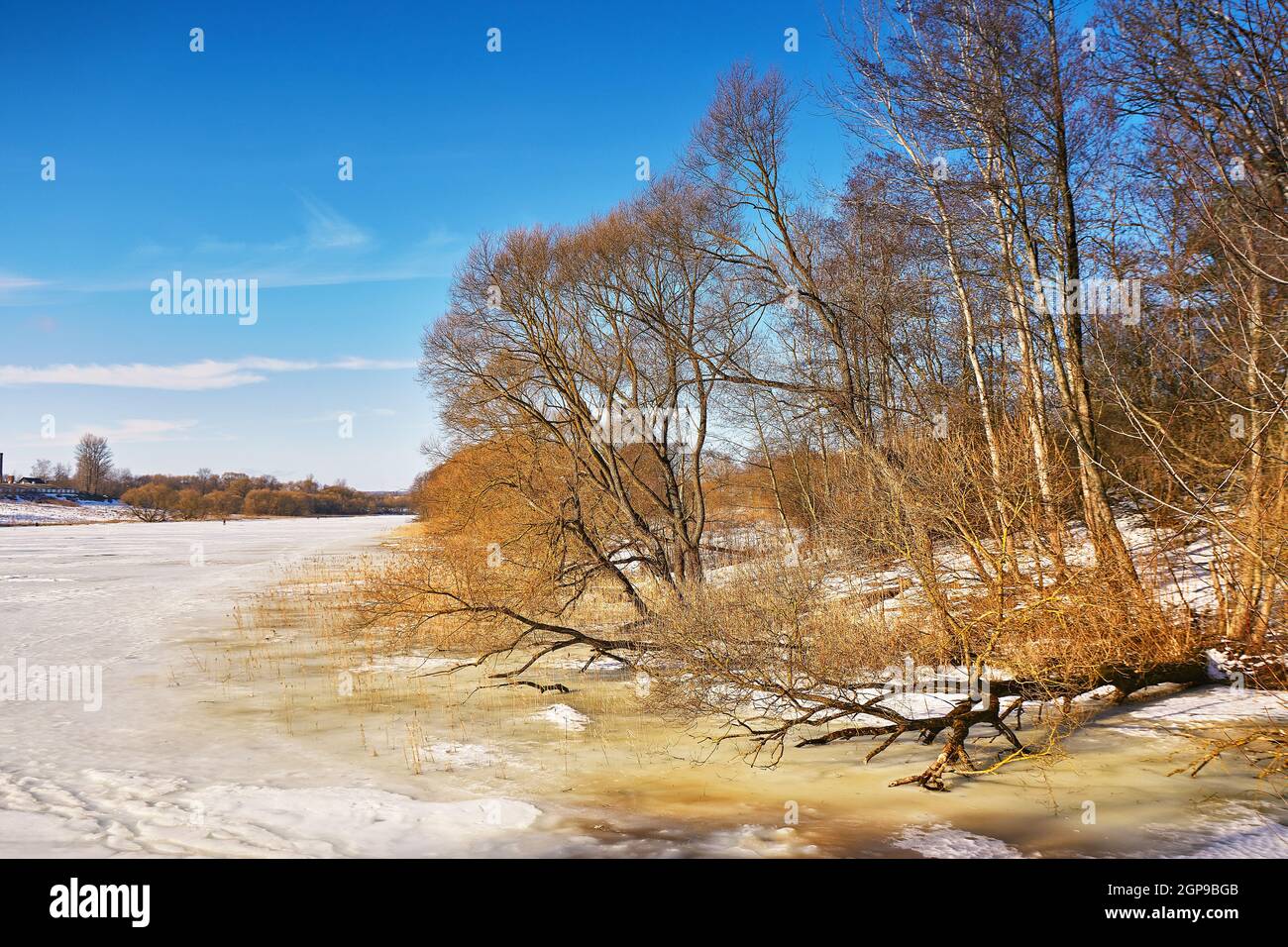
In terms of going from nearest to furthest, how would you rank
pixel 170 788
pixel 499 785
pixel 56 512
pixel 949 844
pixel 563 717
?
1. pixel 949 844
2. pixel 170 788
3. pixel 499 785
4. pixel 563 717
5. pixel 56 512

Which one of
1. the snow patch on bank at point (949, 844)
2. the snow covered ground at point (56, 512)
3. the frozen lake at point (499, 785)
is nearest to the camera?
the snow patch on bank at point (949, 844)

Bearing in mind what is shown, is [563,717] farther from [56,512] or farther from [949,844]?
[56,512]

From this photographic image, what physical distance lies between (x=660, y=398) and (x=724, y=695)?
10.5 meters

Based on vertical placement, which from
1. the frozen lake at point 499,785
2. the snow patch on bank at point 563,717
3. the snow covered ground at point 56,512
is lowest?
the snow patch on bank at point 563,717

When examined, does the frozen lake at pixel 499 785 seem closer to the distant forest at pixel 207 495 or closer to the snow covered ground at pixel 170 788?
the snow covered ground at pixel 170 788

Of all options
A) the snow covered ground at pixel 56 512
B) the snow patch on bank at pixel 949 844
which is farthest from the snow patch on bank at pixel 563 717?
the snow covered ground at pixel 56 512

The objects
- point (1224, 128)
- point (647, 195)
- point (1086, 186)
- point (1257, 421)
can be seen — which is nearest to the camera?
point (1224, 128)

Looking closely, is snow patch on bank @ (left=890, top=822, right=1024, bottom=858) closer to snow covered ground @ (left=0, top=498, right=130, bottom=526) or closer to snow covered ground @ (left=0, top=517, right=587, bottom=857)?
snow covered ground @ (left=0, top=517, right=587, bottom=857)

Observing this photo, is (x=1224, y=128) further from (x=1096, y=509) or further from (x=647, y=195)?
(x=647, y=195)

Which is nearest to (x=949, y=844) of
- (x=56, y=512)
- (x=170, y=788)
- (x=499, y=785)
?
(x=499, y=785)

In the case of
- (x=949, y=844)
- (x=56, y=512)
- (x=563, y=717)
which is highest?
(x=56, y=512)

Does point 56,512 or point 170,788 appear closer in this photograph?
point 170,788

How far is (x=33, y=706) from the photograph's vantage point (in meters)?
12.1
